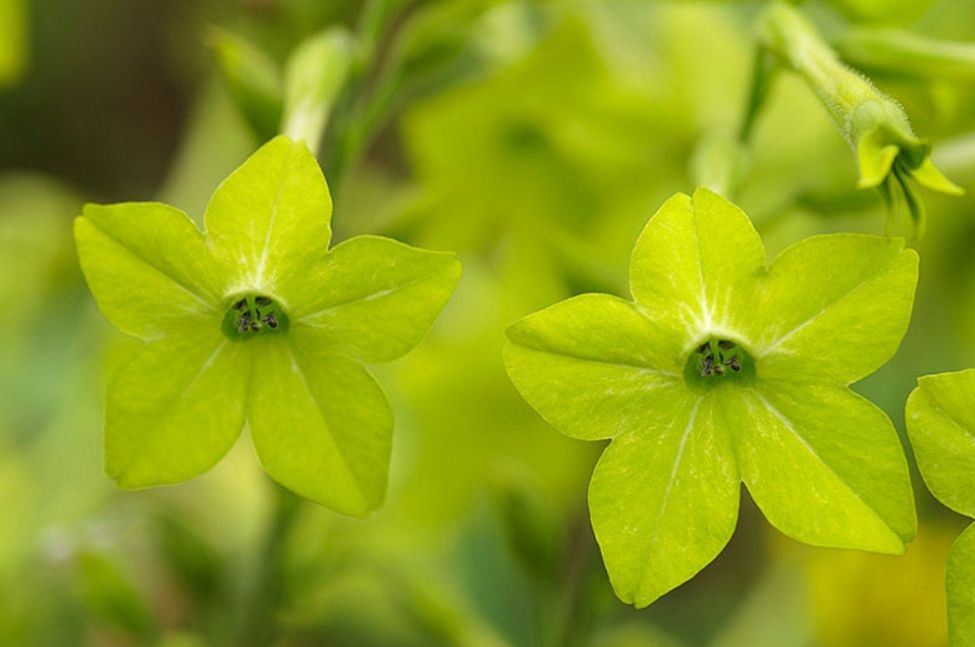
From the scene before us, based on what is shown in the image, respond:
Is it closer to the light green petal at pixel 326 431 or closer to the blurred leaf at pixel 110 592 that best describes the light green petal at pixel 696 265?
the light green petal at pixel 326 431

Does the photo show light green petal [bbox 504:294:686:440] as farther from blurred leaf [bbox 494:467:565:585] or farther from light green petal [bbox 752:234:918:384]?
blurred leaf [bbox 494:467:565:585]

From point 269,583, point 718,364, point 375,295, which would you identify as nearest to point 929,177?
point 718,364

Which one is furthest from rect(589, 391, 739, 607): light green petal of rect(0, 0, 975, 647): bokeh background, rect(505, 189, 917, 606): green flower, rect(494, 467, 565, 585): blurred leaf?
rect(494, 467, 565, 585): blurred leaf

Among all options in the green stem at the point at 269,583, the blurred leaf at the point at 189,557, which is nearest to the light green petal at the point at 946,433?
the green stem at the point at 269,583

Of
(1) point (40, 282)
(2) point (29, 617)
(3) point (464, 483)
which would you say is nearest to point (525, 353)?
(3) point (464, 483)

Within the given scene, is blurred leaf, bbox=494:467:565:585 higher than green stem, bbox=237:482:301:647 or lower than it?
lower

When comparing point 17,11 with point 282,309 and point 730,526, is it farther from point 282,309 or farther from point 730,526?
point 730,526

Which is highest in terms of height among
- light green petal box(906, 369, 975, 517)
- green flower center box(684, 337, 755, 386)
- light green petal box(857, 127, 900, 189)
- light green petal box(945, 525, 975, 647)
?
light green petal box(857, 127, 900, 189)
